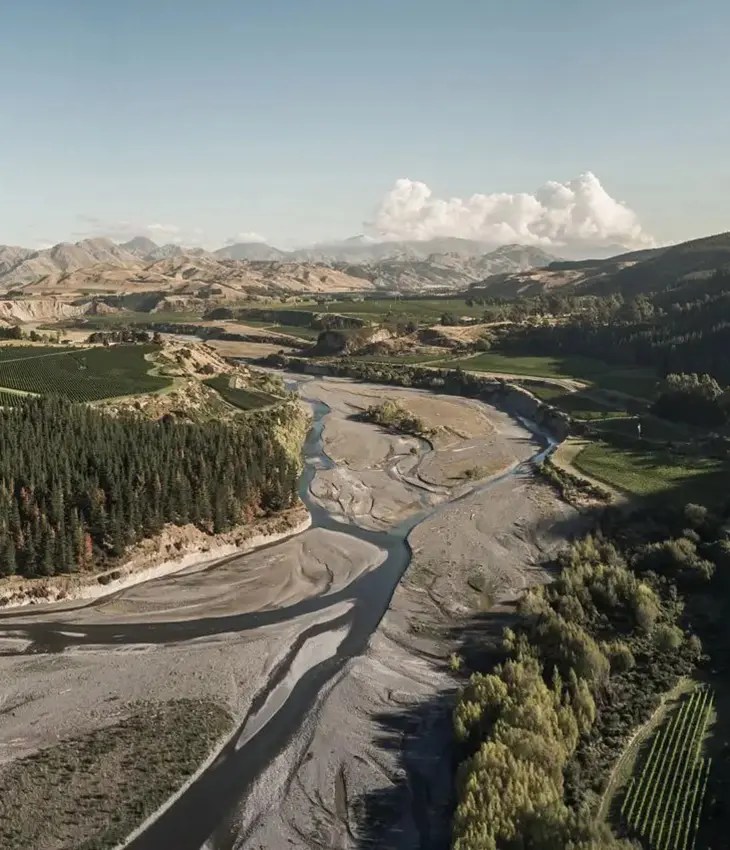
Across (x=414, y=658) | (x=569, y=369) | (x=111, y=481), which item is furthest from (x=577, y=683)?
(x=569, y=369)

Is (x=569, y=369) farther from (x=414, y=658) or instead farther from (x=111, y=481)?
(x=414, y=658)

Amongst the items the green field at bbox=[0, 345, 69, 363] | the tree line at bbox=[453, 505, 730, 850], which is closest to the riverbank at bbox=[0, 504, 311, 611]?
the tree line at bbox=[453, 505, 730, 850]

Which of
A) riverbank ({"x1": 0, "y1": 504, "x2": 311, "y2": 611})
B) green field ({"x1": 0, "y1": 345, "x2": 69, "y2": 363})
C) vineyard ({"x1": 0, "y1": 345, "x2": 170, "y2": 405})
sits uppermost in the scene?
green field ({"x1": 0, "y1": 345, "x2": 69, "y2": 363})

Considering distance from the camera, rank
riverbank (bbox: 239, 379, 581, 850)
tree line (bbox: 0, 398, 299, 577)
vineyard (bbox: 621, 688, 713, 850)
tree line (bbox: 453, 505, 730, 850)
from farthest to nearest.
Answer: tree line (bbox: 0, 398, 299, 577)
riverbank (bbox: 239, 379, 581, 850)
vineyard (bbox: 621, 688, 713, 850)
tree line (bbox: 453, 505, 730, 850)

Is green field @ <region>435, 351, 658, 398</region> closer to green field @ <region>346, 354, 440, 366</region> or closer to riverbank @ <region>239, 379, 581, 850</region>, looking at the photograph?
green field @ <region>346, 354, 440, 366</region>

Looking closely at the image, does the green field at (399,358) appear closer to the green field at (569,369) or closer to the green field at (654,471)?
the green field at (569,369)

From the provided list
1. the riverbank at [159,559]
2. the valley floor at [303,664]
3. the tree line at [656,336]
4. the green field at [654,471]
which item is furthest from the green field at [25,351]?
the tree line at [656,336]
